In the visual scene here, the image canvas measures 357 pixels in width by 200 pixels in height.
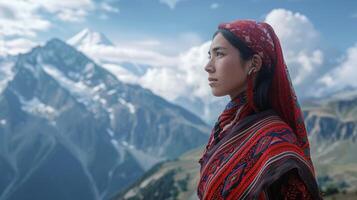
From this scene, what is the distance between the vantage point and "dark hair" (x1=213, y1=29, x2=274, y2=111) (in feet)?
16.3

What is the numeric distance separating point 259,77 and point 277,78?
198 mm

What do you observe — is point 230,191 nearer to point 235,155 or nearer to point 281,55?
Answer: point 235,155

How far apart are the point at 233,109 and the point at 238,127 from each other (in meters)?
0.39

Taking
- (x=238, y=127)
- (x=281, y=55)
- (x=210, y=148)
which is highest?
(x=281, y=55)

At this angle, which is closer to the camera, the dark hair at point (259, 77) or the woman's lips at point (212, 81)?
the dark hair at point (259, 77)

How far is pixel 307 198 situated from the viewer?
13.9 ft

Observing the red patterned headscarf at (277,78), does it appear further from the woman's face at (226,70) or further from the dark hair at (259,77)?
the woman's face at (226,70)

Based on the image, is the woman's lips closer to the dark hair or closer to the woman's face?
the woman's face

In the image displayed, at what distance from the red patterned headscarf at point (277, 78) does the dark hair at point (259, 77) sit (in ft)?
0.13

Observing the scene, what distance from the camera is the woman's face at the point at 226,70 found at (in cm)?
507

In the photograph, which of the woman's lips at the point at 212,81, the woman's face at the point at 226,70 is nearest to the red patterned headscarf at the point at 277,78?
the woman's face at the point at 226,70

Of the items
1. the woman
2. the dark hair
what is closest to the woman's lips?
the woman

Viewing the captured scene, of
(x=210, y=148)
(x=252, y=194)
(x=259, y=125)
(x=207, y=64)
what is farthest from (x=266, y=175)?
Result: (x=207, y=64)

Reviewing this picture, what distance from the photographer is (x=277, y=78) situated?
4.99 meters
